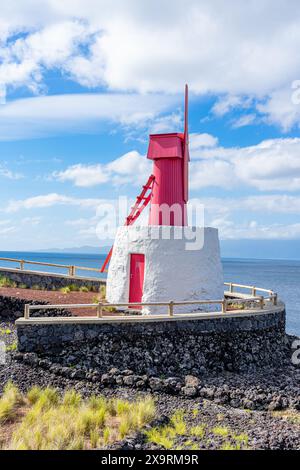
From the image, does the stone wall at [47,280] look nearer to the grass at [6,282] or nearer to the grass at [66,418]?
the grass at [6,282]

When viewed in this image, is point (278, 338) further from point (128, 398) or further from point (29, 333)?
point (29, 333)

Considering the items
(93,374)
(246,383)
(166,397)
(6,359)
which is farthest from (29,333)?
(246,383)

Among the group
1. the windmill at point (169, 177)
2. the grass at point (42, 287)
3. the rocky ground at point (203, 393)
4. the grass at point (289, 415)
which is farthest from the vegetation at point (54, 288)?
the grass at point (289, 415)

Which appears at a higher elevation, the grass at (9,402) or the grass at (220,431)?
the grass at (9,402)

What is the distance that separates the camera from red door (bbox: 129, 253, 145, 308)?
16750 millimetres

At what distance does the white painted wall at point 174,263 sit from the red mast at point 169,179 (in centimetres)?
84

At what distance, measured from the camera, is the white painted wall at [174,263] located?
16.2 m

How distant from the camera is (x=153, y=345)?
14.0m

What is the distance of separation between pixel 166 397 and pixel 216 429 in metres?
2.62

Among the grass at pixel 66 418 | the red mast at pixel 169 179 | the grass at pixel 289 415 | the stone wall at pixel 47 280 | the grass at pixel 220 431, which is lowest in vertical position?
the grass at pixel 289 415

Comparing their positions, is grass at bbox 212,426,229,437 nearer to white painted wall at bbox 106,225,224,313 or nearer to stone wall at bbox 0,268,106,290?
white painted wall at bbox 106,225,224,313

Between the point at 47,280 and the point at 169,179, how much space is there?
360 inches

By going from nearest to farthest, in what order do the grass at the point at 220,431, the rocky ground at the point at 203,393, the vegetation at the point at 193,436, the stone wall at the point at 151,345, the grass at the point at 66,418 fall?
A: the grass at the point at 66,418, the vegetation at the point at 193,436, the grass at the point at 220,431, the rocky ground at the point at 203,393, the stone wall at the point at 151,345

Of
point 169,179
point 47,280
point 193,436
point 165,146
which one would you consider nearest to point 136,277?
point 169,179
